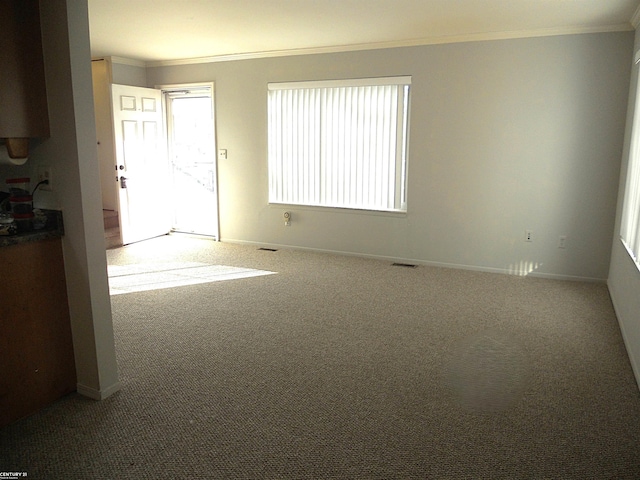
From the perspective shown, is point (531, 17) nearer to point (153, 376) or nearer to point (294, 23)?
point (294, 23)

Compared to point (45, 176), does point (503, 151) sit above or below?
above

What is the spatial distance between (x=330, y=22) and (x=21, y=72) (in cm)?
285

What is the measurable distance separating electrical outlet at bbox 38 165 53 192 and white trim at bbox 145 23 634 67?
12.8ft

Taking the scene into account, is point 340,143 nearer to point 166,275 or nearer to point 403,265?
point 403,265

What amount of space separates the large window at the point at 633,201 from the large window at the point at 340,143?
7.24ft

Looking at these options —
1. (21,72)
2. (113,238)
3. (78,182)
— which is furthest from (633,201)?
(113,238)

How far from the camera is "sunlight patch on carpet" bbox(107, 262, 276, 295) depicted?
4735mm

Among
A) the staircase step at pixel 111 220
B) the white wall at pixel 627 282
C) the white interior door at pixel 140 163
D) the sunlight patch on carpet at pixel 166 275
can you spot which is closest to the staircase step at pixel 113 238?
the white interior door at pixel 140 163

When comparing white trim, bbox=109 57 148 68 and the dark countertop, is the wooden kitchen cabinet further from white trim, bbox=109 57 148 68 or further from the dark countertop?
white trim, bbox=109 57 148 68

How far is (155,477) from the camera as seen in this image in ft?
6.67

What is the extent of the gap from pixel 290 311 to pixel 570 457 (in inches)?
93.2

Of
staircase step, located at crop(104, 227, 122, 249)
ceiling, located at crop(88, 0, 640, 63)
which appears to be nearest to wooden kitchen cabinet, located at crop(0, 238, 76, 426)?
ceiling, located at crop(88, 0, 640, 63)

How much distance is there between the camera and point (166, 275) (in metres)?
5.12

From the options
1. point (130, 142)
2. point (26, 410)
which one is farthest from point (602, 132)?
point (130, 142)
